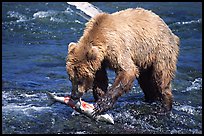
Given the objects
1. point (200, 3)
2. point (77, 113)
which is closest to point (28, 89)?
point (77, 113)

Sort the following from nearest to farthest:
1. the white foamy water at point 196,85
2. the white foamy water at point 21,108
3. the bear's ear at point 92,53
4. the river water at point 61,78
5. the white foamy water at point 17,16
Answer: the bear's ear at point 92,53 < the river water at point 61,78 < the white foamy water at point 21,108 < the white foamy water at point 196,85 < the white foamy water at point 17,16

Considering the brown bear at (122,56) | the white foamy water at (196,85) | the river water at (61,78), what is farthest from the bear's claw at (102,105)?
the white foamy water at (196,85)

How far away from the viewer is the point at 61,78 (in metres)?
10.1

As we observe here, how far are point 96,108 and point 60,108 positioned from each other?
44.9 inches

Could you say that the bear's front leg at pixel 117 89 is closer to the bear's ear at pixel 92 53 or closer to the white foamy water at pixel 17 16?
the bear's ear at pixel 92 53

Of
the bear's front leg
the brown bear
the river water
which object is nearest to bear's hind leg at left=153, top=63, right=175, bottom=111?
the brown bear

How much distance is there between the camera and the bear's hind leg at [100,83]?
7453mm

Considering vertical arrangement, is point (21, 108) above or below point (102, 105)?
below

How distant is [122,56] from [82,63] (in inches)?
22.5

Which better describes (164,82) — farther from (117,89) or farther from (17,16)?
(17,16)

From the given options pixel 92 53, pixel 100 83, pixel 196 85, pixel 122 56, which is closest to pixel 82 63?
pixel 92 53

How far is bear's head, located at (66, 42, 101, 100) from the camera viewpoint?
6.93 meters

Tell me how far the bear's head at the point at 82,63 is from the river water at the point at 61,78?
685 millimetres

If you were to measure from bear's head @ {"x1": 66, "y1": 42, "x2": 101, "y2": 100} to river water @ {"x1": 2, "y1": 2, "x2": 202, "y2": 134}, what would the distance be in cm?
68
